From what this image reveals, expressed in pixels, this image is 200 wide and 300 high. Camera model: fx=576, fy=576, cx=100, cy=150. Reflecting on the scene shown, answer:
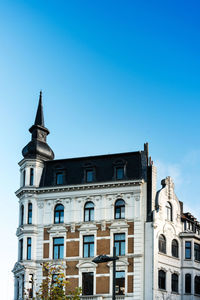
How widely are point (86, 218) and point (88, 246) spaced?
264 cm

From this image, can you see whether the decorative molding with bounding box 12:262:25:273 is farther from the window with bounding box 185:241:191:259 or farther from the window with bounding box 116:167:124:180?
the window with bounding box 185:241:191:259

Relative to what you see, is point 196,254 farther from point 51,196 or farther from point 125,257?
point 51,196

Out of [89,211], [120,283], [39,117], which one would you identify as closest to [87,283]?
[120,283]

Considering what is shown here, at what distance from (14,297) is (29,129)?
16.8 meters

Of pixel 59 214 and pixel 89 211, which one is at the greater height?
pixel 89 211

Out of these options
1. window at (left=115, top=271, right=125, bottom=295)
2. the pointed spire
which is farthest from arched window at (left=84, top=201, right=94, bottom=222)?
the pointed spire

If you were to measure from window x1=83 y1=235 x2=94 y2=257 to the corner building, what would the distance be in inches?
3.6

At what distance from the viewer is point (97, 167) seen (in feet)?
182

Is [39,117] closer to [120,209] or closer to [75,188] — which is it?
[75,188]

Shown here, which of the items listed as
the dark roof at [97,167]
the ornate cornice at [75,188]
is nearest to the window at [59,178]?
the dark roof at [97,167]

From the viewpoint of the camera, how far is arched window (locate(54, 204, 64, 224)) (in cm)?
5475

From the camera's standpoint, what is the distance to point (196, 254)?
56.3m

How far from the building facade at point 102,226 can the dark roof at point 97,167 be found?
0.10 m

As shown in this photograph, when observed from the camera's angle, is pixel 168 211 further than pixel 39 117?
No
